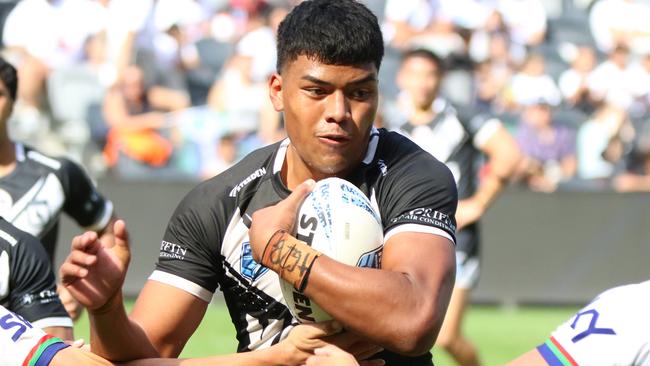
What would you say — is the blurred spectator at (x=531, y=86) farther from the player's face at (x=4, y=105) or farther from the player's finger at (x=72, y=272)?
the player's finger at (x=72, y=272)

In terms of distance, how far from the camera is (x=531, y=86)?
17047 mm

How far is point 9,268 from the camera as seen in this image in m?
5.19

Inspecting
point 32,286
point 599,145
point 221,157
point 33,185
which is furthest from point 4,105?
point 599,145

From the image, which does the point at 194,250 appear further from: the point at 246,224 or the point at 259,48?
the point at 259,48

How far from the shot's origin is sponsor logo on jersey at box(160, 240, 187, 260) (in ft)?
14.7

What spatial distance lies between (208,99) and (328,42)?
37.8 feet

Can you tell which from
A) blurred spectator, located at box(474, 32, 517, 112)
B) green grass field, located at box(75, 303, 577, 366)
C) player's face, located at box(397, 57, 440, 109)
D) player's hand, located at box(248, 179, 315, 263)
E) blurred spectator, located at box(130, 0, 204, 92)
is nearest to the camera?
player's hand, located at box(248, 179, 315, 263)

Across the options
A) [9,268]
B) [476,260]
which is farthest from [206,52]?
[9,268]

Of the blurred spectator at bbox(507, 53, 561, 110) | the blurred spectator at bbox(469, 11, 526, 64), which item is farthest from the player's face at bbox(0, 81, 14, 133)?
the blurred spectator at bbox(469, 11, 526, 64)

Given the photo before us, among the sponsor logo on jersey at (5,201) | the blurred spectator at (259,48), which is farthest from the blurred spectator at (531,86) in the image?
the sponsor logo on jersey at (5,201)

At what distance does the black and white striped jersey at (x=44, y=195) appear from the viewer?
6984mm

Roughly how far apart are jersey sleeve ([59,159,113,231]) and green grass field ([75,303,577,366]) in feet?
9.95

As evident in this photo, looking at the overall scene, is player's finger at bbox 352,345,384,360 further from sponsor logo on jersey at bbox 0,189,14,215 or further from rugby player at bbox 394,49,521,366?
rugby player at bbox 394,49,521,366

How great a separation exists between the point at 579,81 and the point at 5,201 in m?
12.1
